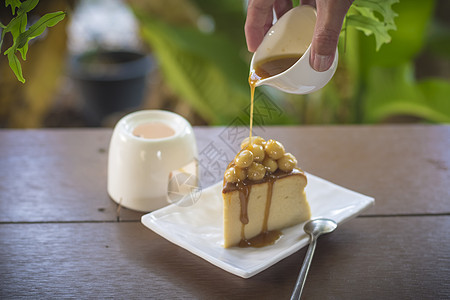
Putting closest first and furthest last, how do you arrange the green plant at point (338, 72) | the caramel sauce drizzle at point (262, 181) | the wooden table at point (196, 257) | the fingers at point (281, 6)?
the wooden table at point (196, 257)
the caramel sauce drizzle at point (262, 181)
the fingers at point (281, 6)
the green plant at point (338, 72)

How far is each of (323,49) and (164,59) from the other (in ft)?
5.27

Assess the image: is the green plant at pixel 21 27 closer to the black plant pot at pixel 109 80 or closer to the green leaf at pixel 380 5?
the green leaf at pixel 380 5

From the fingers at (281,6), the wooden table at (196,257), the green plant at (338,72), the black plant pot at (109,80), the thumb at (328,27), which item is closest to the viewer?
the thumb at (328,27)

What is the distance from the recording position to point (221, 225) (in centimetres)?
121

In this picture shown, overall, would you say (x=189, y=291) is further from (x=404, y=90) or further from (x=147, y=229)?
(x=404, y=90)

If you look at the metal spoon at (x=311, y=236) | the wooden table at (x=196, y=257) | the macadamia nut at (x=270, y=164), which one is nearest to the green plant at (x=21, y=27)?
the wooden table at (x=196, y=257)

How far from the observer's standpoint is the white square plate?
1.06 metres

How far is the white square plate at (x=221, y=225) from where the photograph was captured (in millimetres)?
1062

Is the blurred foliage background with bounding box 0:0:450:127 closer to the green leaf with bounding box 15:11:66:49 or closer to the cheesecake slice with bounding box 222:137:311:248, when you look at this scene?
the cheesecake slice with bounding box 222:137:311:248

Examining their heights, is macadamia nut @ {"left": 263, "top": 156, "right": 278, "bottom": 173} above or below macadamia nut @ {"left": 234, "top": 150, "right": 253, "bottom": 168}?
below

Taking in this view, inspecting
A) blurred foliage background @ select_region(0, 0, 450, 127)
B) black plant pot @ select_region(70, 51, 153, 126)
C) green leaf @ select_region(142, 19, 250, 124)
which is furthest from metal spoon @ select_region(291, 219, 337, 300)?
black plant pot @ select_region(70, 51, 153, 126)

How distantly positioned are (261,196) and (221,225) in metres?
0.12

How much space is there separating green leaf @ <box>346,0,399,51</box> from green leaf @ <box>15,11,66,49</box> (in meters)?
0.60

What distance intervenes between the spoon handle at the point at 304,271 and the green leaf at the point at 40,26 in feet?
1.99
